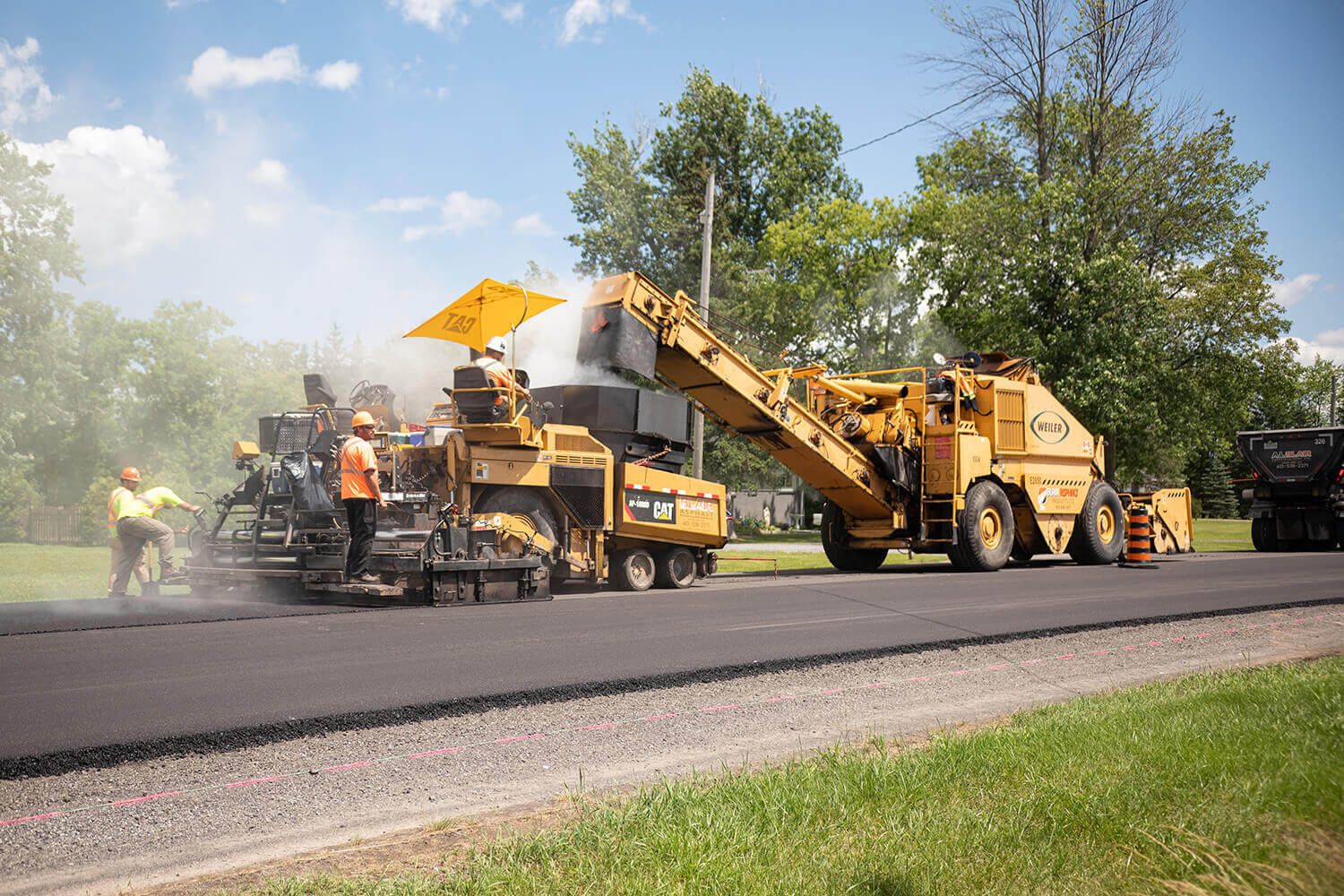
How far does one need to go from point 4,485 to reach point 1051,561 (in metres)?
20.4

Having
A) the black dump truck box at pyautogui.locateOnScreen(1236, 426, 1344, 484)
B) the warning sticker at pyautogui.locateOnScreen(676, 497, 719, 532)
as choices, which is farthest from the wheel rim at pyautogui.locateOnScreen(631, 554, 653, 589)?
the black dump truck box at pyautogui.locateOnScreen(1236, 426, 1344, 484)

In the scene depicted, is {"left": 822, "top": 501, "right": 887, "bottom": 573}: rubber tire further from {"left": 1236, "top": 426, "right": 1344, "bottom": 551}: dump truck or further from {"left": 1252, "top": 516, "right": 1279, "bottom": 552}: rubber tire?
{"left": 1252, "top": 516, "right": 1279, "bottom": 552}: rubber tire

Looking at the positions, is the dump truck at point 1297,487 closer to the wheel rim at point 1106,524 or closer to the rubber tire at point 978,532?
the wheel rim at point 1106,524

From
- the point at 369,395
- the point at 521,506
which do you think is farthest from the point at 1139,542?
the point at 369,395

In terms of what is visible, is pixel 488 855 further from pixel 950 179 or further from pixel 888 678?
pixel 950 179

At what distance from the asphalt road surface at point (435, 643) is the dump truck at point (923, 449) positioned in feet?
9.61

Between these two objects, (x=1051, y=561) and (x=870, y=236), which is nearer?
(x=1051, y=561)

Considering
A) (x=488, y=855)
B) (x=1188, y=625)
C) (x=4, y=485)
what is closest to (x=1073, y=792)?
(x=488, y=855)

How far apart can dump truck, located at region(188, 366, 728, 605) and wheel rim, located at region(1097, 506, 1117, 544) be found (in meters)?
7.76

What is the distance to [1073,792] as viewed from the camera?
147 inches

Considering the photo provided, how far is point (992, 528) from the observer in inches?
593

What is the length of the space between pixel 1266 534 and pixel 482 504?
62.7 ft

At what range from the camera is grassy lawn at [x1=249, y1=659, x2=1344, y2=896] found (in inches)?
117

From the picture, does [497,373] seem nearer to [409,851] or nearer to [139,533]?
[139,533]
